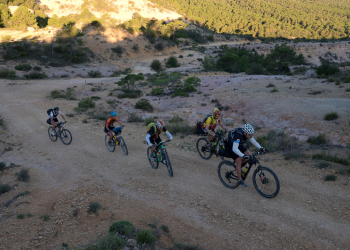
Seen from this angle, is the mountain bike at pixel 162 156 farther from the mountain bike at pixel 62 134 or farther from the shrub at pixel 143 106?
the shrub at pixel 143 106

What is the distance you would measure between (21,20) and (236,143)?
61.0 metres

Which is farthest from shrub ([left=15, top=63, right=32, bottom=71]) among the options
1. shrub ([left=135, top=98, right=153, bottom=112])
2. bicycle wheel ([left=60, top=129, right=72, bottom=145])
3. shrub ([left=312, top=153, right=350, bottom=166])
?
shrub ([left=312, top=153, right=350, bottom=166])

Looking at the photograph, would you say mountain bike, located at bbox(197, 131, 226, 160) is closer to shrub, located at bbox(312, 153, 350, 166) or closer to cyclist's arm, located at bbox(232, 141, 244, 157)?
cyclist's arm, located at bbox(232, 141, 244, 157)

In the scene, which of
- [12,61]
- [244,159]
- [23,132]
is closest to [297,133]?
[244,159]

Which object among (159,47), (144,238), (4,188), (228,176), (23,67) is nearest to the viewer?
(144,238)

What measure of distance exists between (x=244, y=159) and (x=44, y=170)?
7.30 m

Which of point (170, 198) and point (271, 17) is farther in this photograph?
point (271, 17)

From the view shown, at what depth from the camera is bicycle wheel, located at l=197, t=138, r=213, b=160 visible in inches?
365

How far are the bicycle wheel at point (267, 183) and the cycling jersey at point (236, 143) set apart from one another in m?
0.69

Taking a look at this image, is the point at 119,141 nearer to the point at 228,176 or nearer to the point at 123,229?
the point at 228,176

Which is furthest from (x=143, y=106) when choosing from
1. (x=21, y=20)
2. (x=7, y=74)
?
(x=21, y=20)

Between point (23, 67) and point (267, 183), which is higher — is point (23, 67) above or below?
above

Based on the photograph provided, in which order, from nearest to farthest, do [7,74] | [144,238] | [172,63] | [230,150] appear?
[144,238], [230,150], [7,74], [172,63]

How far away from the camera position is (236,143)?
20.4 feet
